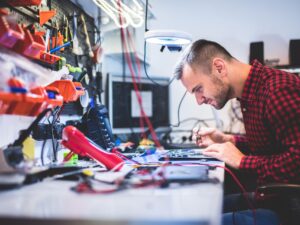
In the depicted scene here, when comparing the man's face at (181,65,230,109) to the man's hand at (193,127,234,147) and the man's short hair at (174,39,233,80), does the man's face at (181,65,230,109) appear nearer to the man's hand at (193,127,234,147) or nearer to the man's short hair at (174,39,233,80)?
the man's short hair at (174,39,233,80)

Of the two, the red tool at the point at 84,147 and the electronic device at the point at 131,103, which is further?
the electronic device at the point at 131,103

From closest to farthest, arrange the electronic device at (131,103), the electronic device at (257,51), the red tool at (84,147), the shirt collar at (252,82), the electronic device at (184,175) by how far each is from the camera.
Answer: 1. the electronic device at (184,175)
2. the red tool at (84,147)
3. the shirt collar at (252,82)
4. the electronic device at (131,103)
5. the electronic device at (257,51)

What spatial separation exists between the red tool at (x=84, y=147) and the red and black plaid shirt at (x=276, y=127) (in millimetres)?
478

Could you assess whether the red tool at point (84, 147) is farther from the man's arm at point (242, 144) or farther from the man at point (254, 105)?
the man's arm at point (242, 144)

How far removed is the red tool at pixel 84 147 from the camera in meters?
1.15

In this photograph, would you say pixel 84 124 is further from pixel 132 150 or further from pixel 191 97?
pixel 191 97

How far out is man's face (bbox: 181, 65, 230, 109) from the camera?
152 cm

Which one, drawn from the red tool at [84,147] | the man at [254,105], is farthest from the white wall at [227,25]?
the red tool at [84,147]

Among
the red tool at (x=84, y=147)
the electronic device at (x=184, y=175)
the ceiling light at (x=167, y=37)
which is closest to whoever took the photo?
the electronic device at (x=184, y=175)

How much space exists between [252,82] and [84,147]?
30.1 inches

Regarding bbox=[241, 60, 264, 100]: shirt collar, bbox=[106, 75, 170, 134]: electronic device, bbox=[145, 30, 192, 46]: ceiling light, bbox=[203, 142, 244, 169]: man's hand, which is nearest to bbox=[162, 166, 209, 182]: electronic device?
bbox=[203, 142, 244, 169]: man's hand

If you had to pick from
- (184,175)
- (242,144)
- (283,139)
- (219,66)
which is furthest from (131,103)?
(184,175)

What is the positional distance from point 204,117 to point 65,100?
1.83 meters

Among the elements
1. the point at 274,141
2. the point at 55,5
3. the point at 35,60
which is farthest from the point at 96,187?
the point at 55,5
